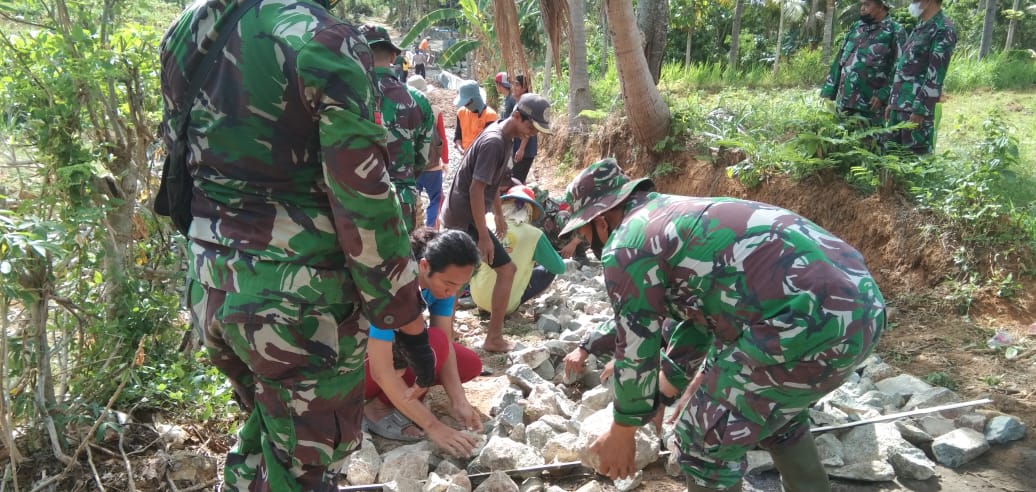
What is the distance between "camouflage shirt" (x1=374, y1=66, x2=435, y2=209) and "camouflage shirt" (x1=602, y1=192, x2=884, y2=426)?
165cm

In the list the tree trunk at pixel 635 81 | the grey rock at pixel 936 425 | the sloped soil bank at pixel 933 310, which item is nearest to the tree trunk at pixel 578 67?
the tree trunk at pixel 635 81

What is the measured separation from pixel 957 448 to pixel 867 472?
49 centimetres

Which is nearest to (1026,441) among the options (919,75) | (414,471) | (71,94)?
(414,471)

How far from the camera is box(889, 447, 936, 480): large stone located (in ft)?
9.96

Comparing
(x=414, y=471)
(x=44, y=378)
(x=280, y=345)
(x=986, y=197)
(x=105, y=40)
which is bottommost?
(x=414, y=471)

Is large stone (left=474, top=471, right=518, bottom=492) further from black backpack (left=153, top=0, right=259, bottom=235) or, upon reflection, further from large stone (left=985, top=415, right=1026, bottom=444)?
large stone (left=985, top=415, right=1026, bottom=444)

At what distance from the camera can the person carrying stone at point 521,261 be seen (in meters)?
4.94

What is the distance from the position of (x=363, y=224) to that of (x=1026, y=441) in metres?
3.33

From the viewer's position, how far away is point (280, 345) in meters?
1.72

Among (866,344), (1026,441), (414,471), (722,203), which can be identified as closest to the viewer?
(866,344)

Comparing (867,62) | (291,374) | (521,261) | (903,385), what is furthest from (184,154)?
(867,62)

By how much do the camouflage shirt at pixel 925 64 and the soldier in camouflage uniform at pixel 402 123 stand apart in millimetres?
3734

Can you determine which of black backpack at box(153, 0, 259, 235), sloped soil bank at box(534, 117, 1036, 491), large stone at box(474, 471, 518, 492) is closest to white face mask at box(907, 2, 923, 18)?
sloped soil bank at box(534, 117, 1036, 491)

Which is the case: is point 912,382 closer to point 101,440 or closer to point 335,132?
point 335,132
